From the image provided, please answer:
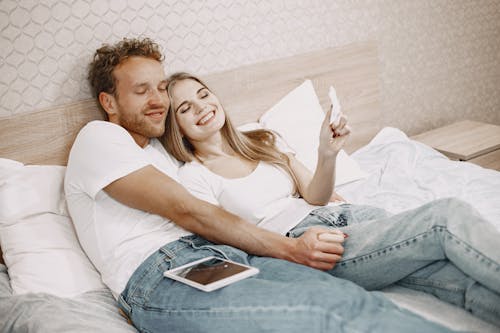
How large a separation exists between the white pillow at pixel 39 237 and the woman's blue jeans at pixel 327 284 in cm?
24

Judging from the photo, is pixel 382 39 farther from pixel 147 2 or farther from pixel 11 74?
pixel 11 74

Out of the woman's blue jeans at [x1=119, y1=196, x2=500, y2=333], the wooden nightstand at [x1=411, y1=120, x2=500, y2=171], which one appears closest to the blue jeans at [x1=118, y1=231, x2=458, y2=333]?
the woman's blue jeans at [x1=119, y1=196, x2=500, y2=333]

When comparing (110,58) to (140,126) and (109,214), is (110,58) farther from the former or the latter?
(109,214)

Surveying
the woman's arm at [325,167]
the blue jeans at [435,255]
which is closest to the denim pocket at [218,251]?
the blue jeans at [435,255]

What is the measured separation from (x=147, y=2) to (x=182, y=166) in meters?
0.71

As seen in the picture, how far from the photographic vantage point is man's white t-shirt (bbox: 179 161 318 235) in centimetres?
173

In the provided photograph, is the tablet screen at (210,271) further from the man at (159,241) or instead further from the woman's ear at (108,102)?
the woman's ear at (108,102)

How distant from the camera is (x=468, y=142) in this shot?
2818mm

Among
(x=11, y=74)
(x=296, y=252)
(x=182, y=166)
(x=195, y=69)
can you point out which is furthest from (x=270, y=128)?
(x=11, y=74)

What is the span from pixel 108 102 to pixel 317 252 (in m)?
0.96

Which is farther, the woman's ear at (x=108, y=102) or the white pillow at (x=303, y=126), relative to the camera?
the white pillow at (x=303, y=126)

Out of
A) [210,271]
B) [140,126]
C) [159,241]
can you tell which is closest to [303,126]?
[140,126]

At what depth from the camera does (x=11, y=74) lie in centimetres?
174

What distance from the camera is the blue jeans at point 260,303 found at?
3.54 ft
